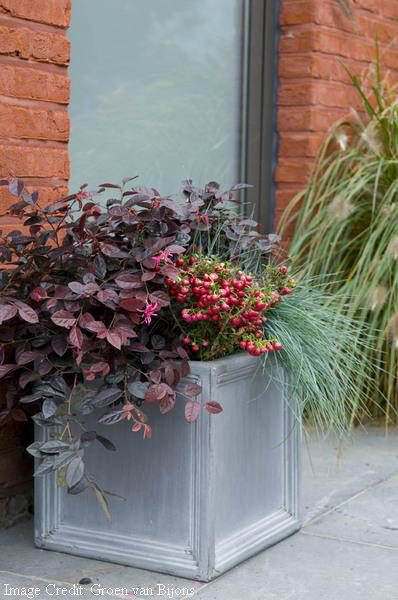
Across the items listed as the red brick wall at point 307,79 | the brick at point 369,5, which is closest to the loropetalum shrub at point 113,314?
the red brick wall at point 307,79

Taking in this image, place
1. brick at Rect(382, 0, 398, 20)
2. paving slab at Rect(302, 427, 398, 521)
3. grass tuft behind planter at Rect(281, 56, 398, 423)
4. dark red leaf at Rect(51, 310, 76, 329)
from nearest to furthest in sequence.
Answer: dark red leaf at Rect(51, 310, 76, 329), paving slab at Rect(302, 427, 398, 521), grass tuft behind planter at Rect(281, 56, 398, 423), brick at Rect(382, 0, 398, 20)

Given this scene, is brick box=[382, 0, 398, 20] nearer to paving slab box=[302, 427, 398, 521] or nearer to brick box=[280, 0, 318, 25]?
brick box=[280, 0, 318, 25]

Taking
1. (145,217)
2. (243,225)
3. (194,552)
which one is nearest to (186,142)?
(243,225)

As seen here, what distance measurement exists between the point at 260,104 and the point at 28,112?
Result: 1886mm

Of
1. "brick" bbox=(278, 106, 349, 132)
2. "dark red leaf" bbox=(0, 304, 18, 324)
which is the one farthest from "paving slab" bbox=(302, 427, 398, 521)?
"brick" bbox=(278, 106, 349, 132)

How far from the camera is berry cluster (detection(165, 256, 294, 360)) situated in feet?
9.21

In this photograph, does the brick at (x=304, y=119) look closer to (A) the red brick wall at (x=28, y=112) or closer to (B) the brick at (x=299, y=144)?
(B) the brick at (x=299, y=144)

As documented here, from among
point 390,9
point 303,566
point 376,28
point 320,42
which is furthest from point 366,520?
point 390,9

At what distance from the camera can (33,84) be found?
3211mm

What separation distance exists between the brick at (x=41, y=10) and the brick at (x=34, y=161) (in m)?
0.39

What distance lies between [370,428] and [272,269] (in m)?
Answer: 1.79

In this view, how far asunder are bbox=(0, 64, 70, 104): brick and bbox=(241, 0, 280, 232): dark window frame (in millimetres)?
1619

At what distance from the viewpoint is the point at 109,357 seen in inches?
110

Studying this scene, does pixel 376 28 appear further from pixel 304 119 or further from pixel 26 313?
pixel 26 313
